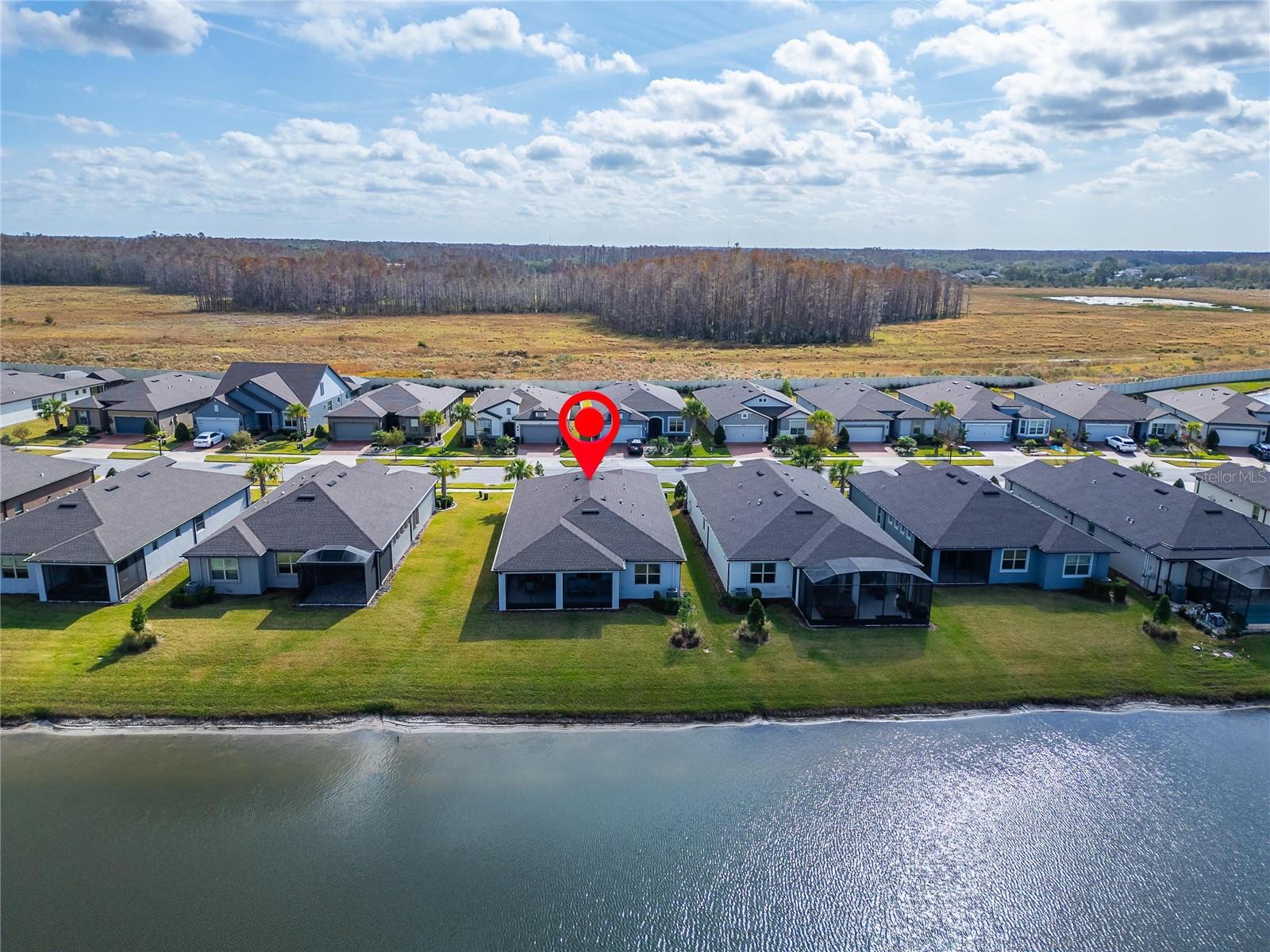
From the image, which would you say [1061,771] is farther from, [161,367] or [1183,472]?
[161,367]

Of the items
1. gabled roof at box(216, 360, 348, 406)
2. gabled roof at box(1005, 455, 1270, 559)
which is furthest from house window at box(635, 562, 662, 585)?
gabled roof at box(216, 360, 348, 406)

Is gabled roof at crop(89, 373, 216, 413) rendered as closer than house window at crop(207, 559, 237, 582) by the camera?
No

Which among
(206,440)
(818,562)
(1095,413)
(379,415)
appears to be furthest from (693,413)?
(206,440)

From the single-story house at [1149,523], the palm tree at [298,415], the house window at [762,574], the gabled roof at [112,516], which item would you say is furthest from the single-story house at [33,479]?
the single-story house at [1149,523]

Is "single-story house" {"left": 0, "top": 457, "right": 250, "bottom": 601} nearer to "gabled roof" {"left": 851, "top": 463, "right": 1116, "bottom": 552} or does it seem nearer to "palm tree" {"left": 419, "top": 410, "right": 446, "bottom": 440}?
"palm tree" {"left": 419, "top": 410, "right": 446, "bottom": 440}

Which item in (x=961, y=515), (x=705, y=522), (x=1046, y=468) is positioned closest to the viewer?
(x=961, y=515)

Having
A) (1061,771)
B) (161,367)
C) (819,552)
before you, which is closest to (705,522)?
(819,552)

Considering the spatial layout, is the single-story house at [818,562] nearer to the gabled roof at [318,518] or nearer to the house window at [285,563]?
the gabled roof at [318,518]
